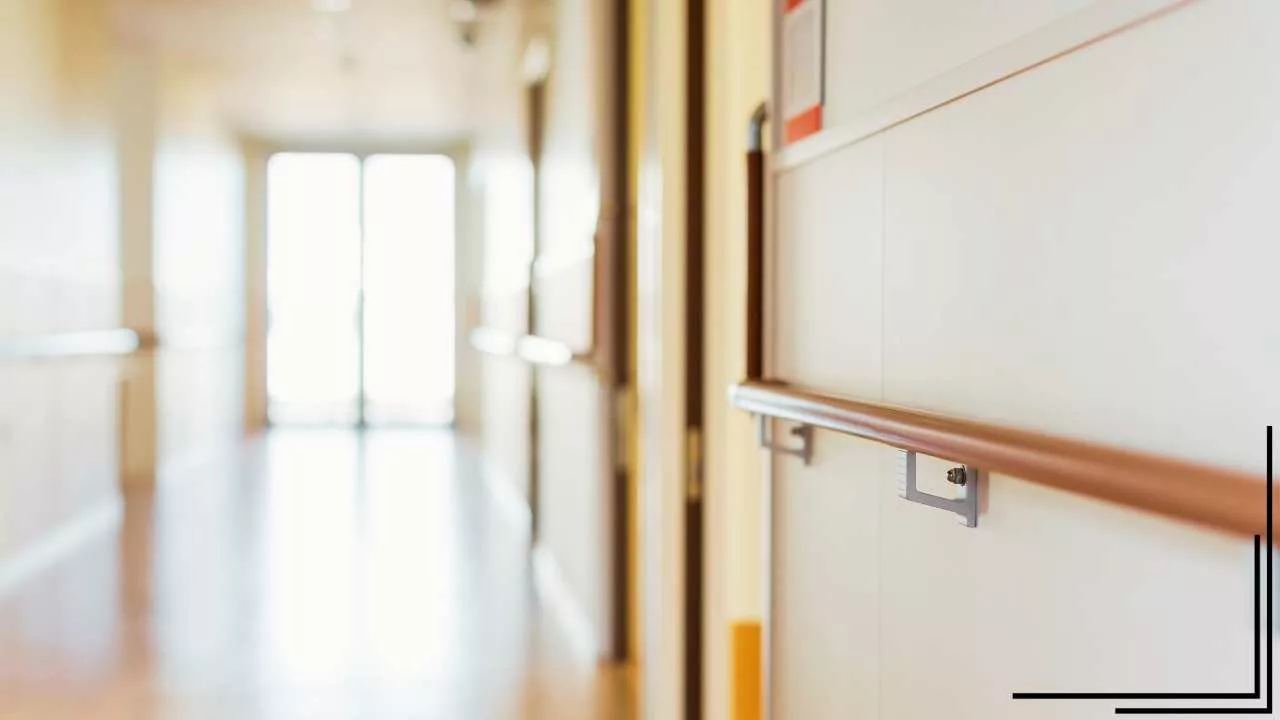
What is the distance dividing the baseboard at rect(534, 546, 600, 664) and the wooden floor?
0.18ft

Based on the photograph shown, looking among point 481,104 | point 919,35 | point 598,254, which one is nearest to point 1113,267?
point 919,35

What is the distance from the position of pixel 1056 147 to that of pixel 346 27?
28.1ft

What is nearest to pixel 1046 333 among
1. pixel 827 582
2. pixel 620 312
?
pixel 827 582

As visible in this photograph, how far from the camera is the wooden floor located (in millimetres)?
4297

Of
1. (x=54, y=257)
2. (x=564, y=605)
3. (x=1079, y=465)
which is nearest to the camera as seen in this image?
(x=1079, y=465)

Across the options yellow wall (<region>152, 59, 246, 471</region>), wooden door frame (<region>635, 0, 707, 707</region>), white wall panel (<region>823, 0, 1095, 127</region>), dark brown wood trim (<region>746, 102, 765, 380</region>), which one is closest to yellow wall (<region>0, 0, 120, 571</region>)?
yellow wall (<region>152, 59, 246, 471</region>)

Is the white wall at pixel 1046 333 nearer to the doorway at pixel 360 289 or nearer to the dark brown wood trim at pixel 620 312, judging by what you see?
the dark brown wood trim at pixel 620 312

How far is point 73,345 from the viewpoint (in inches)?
299

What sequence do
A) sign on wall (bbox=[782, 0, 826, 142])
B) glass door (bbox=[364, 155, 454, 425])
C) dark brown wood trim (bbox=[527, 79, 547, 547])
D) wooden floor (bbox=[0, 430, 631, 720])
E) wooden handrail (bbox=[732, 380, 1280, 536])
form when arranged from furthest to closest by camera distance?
glass door (bbox=[364, 155, 454, 425]) → dark brown wood trim (bbox=[527, 79, 547, 547]) → wooden floor (bbox=[0, 430, 631, 720]) → sign on wall (bbox=[782, 0, 826, 142]) → wooden handrail (bbox=[732, 380, 1280, 536])

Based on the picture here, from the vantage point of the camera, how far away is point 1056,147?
1.42 m

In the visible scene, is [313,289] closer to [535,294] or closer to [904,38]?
[535,294]

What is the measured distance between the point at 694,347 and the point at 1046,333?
199cm

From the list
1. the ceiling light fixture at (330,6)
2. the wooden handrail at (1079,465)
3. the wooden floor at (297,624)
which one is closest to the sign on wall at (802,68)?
the wooden handrail at (1079,465)

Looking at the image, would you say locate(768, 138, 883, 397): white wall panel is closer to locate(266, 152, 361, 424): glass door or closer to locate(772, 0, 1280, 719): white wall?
locate(772, 0, 1280, 719): white wall
